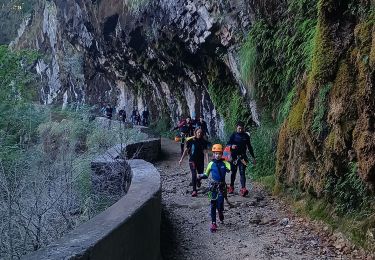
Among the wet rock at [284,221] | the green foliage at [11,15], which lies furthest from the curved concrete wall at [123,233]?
the green foliage at [11,15]

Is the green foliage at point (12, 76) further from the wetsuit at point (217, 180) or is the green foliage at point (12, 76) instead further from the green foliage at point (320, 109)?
the green foliage at point (320, 109)

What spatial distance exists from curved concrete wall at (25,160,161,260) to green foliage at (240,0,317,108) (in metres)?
4.76

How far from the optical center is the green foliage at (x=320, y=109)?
7.16m

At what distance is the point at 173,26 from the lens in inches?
754

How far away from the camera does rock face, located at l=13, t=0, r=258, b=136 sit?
16.3 m

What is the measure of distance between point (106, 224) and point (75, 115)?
26093 millimetres

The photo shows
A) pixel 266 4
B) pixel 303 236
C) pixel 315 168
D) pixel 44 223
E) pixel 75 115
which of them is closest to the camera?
pixel 44 223

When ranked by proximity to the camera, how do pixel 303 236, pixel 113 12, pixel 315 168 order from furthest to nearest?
pixel 113 12, pixel 315 168, pixel 303 236

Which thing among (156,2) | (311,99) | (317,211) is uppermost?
(156,2)

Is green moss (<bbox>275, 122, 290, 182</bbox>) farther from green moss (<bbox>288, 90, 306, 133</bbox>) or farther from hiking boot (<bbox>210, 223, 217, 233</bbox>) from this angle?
hiking boot (<bbox>210, 223, 217, 233</bbox>)

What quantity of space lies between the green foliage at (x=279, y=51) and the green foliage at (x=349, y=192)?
289cm

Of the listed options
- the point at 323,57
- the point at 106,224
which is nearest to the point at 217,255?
the point at 106,224

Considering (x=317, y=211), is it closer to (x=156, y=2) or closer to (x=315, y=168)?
(x=315, y=168)

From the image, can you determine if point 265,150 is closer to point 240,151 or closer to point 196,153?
point 240,151
